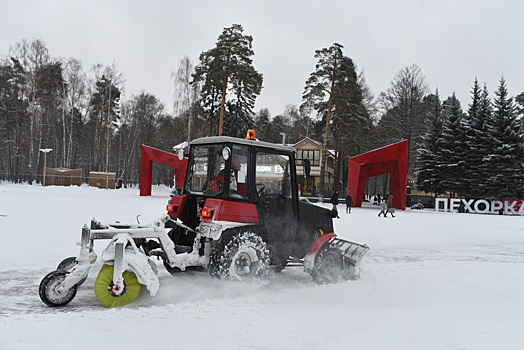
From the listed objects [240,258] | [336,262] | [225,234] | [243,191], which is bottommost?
[336,262]

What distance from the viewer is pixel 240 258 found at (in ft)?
19.5

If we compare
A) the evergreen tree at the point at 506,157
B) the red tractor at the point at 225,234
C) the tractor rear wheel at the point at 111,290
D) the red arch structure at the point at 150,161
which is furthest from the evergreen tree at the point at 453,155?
the tractor rear wheel at the point at 111,290

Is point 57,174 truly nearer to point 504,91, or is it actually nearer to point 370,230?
point 370,230

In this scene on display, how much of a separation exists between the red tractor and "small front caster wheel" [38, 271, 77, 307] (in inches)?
0.4

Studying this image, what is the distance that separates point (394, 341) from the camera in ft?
14.0

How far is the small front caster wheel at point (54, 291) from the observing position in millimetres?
4879

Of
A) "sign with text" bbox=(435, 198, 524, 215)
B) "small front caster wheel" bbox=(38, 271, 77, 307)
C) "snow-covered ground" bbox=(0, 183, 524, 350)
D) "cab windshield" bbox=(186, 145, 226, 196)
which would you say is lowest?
"snow-covered ground" bbox=(0, 183, 524, 350)

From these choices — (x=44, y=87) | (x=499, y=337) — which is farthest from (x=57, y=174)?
(x=499, y=337)

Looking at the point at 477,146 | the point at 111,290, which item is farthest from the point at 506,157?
the point at 111,290

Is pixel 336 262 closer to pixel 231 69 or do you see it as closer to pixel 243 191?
pixel 243 191

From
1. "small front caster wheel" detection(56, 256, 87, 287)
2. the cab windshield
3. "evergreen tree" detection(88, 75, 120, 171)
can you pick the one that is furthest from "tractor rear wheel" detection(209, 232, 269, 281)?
"evergreen tree" detection(88, 75, 120, 171)

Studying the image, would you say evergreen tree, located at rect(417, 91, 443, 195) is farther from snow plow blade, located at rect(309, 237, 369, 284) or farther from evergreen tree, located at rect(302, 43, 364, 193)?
snow plow blade, located at rect(309, 237, 369, 284)

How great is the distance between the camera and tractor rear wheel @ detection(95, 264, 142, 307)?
493cm

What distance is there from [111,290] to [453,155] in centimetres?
3775
